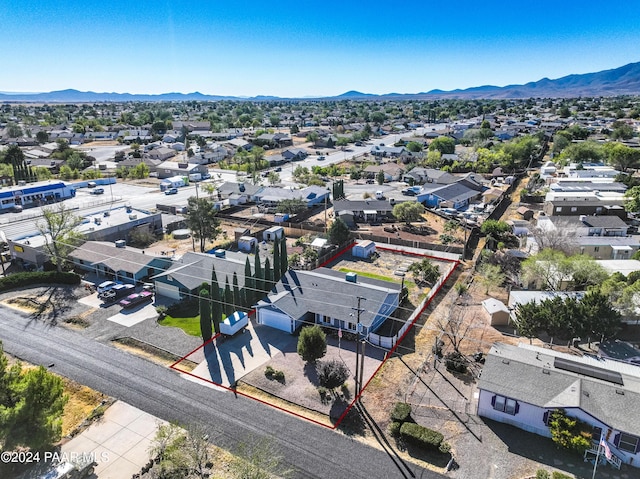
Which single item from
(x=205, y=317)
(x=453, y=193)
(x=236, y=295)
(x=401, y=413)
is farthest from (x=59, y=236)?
(x=453, y=193)

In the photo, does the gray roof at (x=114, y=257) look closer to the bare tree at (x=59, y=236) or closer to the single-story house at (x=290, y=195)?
the bare tree at (x=59, y=236)

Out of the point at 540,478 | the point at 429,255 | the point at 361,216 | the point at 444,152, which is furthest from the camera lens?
the point at 444,152

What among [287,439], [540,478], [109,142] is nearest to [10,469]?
[287,439]

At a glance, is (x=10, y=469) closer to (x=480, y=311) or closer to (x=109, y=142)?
(x=480, y=311)

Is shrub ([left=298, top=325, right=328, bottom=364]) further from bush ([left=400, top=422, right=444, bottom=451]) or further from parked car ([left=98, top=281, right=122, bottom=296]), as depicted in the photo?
parked car ([left=98, top=281, right=122, bottom=296])

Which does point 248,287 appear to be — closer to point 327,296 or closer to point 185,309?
point 185,309

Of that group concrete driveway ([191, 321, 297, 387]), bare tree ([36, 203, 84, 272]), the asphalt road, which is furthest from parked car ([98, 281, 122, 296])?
concrete driveway ([191, 321, 297, 387])
